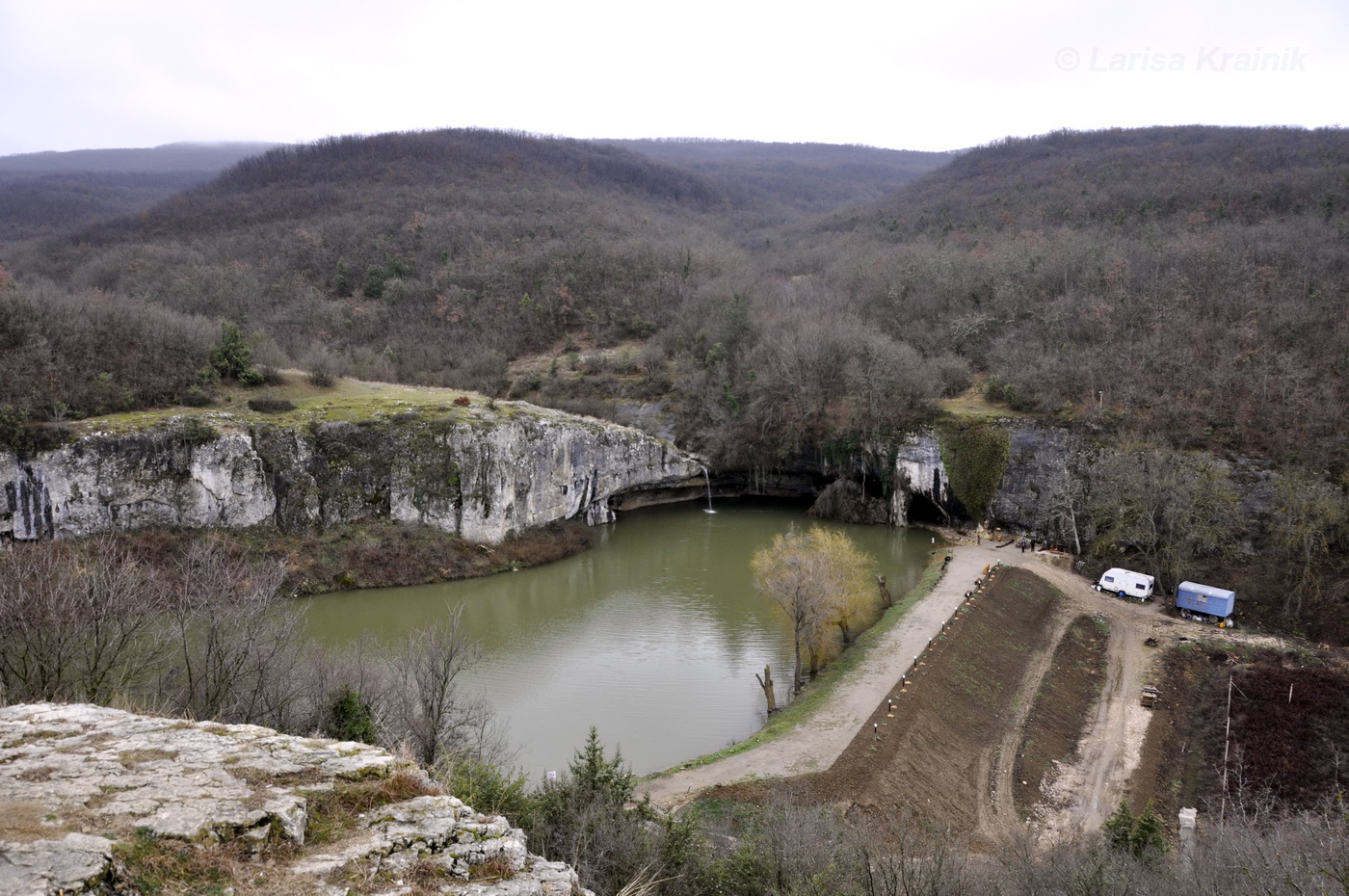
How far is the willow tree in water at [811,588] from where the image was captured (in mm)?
21766

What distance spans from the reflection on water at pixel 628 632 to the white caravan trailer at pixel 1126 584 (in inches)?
273

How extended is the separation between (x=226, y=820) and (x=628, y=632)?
20.5m

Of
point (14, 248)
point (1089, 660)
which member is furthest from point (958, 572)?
point (14, 248)

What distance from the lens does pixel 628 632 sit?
26.1 meters

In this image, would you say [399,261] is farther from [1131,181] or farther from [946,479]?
[1131,181]

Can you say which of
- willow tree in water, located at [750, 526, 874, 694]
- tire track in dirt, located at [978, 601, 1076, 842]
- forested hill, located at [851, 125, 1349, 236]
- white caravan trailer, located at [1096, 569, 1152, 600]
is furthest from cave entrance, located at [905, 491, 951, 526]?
forested hill, located at [851, 125, 1349, 236]

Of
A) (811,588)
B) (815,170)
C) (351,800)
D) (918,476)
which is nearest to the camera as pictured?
(351,800)

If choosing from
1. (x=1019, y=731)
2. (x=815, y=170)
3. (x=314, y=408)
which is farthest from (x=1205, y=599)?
(x=815, y=170)

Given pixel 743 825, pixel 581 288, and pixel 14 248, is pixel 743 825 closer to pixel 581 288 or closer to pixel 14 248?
pixel 581 288

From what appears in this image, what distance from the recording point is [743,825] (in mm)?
13492

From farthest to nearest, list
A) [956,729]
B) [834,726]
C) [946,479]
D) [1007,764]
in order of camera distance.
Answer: [946,479] < [956,729] < [834,726] < [1007,764]

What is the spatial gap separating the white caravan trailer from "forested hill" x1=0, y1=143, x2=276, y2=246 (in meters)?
99.7

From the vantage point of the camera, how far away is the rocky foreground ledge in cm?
516

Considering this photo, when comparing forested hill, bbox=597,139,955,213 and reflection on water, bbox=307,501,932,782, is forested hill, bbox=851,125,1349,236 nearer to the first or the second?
forested hill, bbox=597,139,955,213
